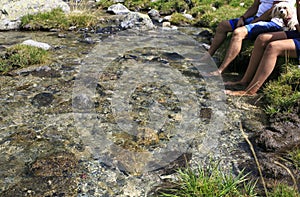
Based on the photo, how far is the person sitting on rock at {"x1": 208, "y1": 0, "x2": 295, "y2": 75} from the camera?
6.74 m

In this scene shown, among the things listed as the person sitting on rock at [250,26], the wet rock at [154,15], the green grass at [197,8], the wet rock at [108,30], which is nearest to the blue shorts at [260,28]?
the person sitting on rock at [250,26]

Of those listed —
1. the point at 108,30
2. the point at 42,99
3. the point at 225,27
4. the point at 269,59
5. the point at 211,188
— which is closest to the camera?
the point at 211,188

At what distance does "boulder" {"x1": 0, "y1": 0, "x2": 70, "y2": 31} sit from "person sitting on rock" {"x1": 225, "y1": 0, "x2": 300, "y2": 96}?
9030 millimetres

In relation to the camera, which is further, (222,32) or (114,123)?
(222,32)

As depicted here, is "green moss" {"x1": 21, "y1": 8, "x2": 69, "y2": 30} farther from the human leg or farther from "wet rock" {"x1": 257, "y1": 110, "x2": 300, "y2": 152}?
"wet rock" {"x1": 257, "y1": 110, "x2": 300, "y2": 152}

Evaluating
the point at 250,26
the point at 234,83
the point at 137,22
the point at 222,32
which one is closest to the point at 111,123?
the point at 234,83

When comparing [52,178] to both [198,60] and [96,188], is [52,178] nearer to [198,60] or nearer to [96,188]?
[96,188]

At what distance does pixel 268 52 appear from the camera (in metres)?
6.00

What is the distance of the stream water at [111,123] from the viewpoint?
14.0 ft

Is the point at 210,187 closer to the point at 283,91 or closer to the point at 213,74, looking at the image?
the point at 283,91

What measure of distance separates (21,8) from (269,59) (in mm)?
10775

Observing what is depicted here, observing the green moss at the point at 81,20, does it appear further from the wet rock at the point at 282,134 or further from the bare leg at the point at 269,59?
the wet rock at the point at 282,134

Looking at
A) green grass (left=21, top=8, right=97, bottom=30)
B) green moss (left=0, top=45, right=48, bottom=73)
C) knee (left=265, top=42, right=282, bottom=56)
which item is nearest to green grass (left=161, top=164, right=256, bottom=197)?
knee (left=265, top=42, right=282, bottom=56)

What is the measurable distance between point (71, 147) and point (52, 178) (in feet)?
2.50
